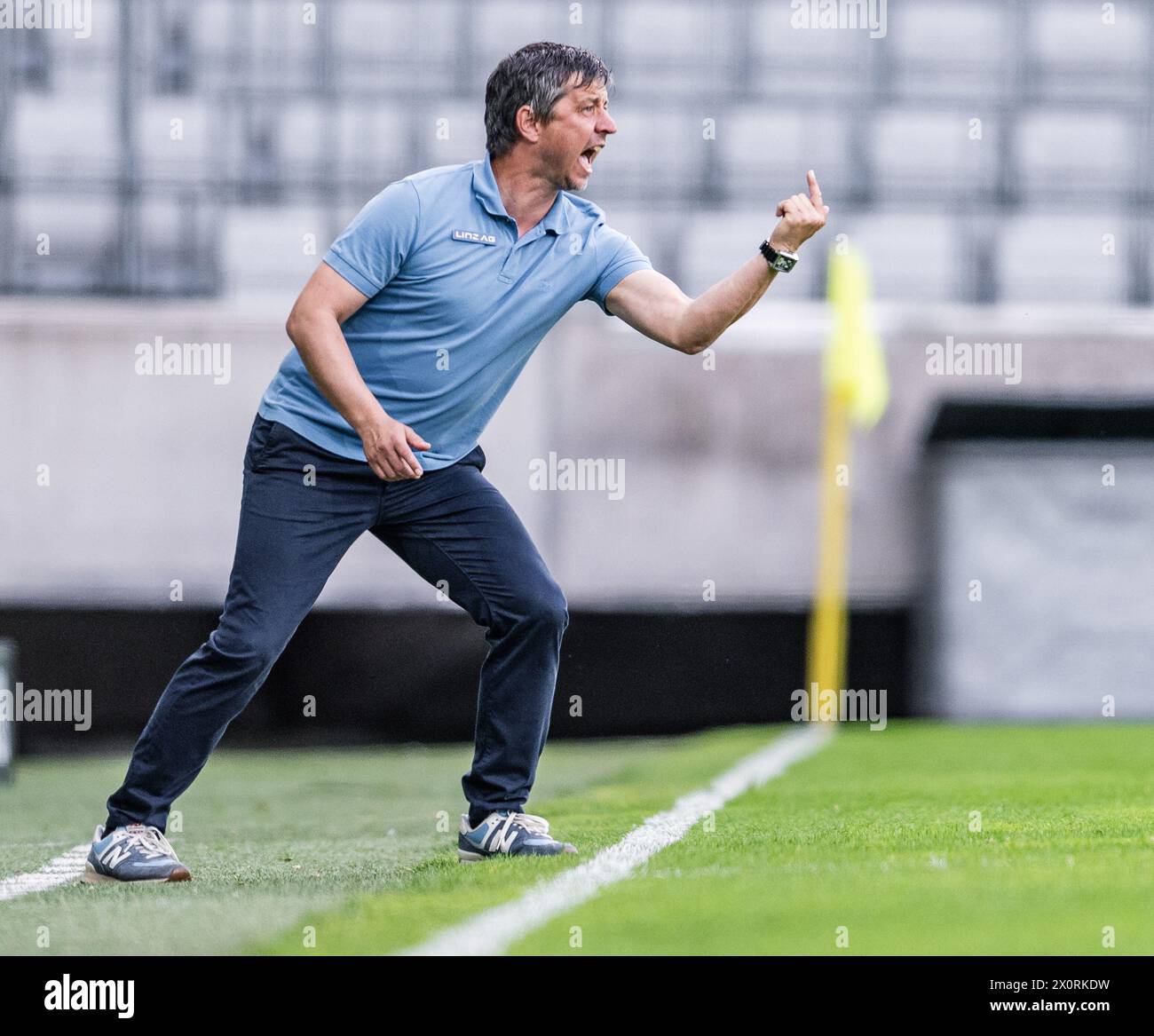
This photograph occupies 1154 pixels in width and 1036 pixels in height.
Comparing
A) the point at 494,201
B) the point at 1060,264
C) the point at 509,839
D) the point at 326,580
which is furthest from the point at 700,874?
the point at 1060,264

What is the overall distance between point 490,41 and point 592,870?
1780 cm

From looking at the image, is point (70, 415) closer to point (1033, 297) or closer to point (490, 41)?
point (490, 41)

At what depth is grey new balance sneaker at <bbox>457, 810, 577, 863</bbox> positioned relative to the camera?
200 inches

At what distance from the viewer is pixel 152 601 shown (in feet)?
61.5

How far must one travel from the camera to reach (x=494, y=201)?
5.05m

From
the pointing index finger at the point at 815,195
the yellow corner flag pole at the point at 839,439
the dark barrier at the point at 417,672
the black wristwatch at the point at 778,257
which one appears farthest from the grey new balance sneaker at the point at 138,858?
the yellow corner flag pole at the point at 839,439

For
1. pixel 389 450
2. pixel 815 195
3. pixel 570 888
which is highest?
pixel 815 195

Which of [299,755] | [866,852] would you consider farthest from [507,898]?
[299,755]

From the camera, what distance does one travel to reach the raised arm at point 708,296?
4707mm

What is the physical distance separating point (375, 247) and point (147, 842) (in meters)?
1.61

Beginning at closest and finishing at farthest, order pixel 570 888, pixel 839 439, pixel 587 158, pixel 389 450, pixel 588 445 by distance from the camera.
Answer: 1. pixel 570 888
2. pixel 389 450
3. pixel 587 158
4. pixel 839 439
5. pixel 588 445

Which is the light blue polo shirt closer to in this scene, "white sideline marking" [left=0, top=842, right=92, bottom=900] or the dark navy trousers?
the dark navy trousers

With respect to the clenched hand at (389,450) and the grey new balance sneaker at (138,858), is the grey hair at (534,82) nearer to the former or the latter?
the clenched hand at (389,450)

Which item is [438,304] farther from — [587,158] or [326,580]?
[326,580]
